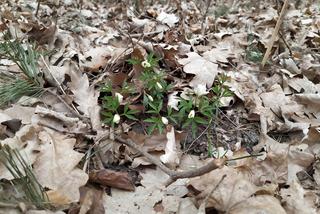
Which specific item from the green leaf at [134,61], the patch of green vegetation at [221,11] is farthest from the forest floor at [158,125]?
the patch of green vegetation at [221,11]

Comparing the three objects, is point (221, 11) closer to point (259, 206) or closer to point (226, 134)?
point (226, 134)

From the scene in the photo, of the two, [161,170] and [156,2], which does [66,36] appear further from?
[156,2]

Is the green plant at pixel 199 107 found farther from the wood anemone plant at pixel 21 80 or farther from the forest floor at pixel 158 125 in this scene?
the wood anemone plant at pixel 21 80

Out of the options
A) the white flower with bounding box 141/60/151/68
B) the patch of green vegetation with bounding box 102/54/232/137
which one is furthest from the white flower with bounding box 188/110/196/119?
the white flower with bounding box 141/60/151/68

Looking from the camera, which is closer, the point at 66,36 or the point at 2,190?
the point at 2,190

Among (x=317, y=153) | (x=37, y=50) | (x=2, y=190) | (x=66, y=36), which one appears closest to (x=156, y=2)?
(x=66, y=36)
